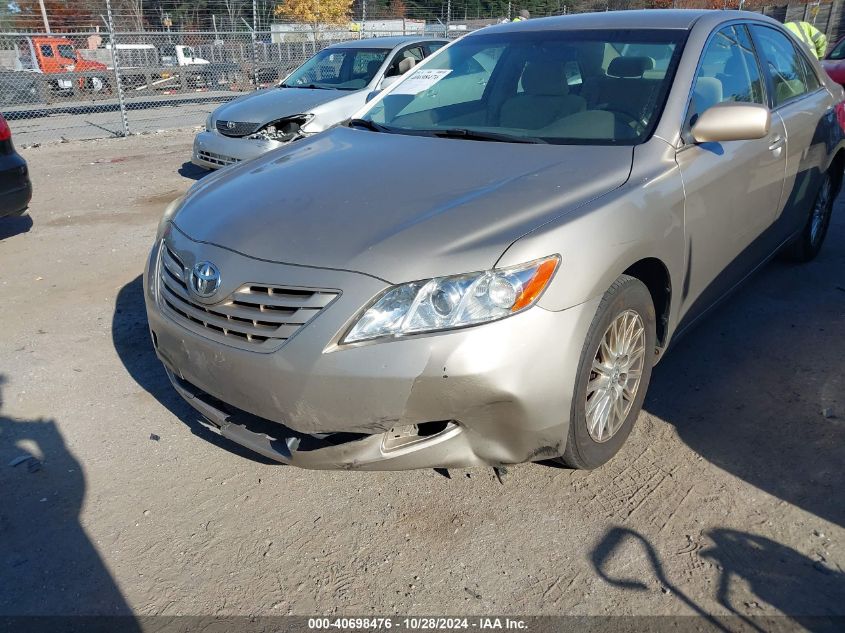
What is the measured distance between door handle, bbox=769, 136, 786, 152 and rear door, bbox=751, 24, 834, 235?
0.12 meters

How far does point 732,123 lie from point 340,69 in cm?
720

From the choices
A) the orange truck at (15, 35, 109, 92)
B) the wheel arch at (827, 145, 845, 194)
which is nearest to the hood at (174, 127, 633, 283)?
the wheel arch at (827, 145, 845, 194)

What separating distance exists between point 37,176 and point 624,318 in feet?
28.5

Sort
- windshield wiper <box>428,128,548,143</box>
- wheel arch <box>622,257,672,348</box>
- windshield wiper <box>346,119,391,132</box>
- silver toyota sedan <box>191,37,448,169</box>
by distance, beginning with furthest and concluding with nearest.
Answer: silver toyota sedan <box>191,37,448,169</box>
windshield wiper <box>346,119,391,132</box>
windshield wiper <box>428,128,548,143</box>
wheel arch <box>622,257,672,348</box>

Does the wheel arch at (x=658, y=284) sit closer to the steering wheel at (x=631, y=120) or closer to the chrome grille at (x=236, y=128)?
the steering wheel at (x=631, y=120)

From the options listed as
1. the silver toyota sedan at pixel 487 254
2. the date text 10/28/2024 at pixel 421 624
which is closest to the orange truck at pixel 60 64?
the silver toyota sedan at pixel 487 254

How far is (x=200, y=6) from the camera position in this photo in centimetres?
3036

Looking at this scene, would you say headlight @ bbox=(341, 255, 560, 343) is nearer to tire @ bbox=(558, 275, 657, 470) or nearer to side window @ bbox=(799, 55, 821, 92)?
tire @ bbox=(558, 275, 657, 470)

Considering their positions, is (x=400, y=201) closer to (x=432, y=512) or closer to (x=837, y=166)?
(x=432, y=512)

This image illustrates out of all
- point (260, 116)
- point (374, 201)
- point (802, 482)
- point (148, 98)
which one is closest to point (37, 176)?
point (260, 116)

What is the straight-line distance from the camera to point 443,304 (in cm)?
230

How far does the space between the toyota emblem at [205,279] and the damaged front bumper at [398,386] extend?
0.05 m

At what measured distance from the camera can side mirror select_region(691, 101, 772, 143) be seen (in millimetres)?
3023

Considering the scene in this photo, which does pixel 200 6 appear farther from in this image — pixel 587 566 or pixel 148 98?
pixel 587 566
